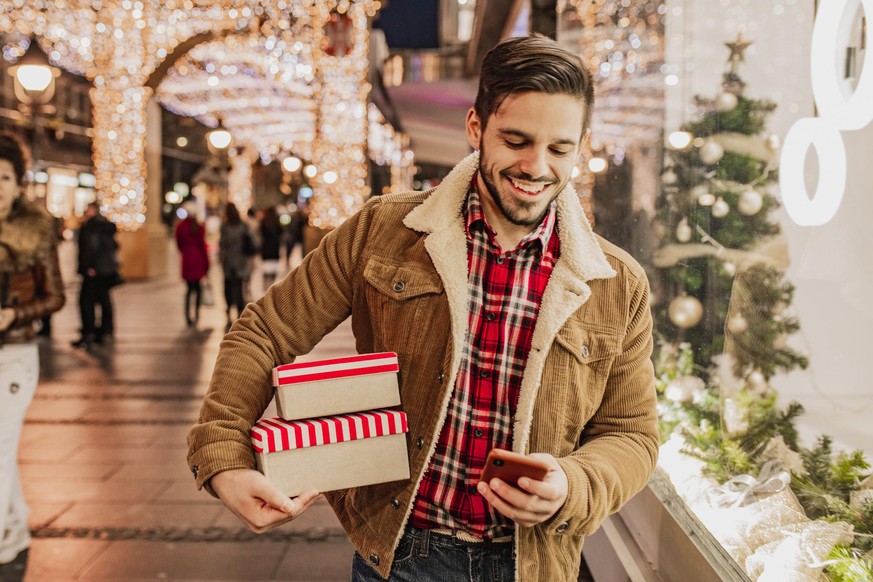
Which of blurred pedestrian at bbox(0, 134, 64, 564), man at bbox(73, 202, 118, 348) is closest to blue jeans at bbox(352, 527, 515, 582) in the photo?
blurred pedestrian at bbox(0, 134, 64, 564)

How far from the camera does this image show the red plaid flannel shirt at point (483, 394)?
169 centimetres

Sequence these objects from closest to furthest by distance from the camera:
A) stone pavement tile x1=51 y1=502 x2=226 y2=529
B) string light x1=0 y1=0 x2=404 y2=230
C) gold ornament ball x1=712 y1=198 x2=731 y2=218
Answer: gold ornament ball x1=712 y1=198 x2=731 y2=218 < stone pavement tile x1=51 y1=502 x2=226 y2=529 < string light x1=0 y1=0 x2=404 y2=230

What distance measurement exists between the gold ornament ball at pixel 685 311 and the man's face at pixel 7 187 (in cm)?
341

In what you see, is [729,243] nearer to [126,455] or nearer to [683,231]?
[683,231]

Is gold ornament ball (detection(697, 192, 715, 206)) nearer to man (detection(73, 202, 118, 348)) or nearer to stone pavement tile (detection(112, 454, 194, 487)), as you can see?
stone pavement tile (detection(112, 454, 194, 487))

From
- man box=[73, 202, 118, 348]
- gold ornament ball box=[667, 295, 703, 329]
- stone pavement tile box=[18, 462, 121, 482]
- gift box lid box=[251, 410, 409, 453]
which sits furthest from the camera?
man box=[73, 202, 118, 348]

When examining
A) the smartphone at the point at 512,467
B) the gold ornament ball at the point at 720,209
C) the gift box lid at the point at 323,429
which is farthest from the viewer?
the gold ornament ball at the point at 720,209

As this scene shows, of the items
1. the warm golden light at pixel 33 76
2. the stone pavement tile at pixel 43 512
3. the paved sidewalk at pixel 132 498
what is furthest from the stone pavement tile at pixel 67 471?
the warm golden light at pixel 33 76

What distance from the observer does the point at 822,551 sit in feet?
7.68

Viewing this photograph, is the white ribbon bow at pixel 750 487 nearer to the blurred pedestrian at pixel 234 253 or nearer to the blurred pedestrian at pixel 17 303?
the blurred pedestrian at pixel 17 303

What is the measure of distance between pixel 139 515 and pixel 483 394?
3765 millimetres

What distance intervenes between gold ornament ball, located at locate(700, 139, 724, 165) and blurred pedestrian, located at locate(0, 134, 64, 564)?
131 inches

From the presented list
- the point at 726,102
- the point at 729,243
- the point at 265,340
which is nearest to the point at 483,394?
the point at 265,340

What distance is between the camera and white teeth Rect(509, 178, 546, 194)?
5.32ft
